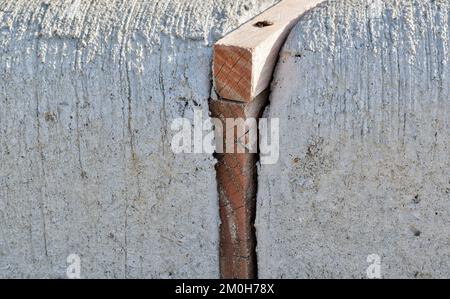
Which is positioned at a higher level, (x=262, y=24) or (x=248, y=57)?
(x=262, y=24)

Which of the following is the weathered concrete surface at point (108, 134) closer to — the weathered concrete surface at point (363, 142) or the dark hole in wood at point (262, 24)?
the dark hole in wood at point (262, 24)

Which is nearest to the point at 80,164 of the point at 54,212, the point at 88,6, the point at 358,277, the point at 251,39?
the point at 54,212

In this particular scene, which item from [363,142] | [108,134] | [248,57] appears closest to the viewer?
[248,57]

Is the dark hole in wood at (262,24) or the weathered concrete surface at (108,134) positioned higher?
the dark hole in wood at (262,24)

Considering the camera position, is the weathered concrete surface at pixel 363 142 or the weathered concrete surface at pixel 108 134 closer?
the weathered concrete surface at pixel 363 142

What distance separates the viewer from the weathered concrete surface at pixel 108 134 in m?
2.26

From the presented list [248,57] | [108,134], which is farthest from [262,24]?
[108,134]

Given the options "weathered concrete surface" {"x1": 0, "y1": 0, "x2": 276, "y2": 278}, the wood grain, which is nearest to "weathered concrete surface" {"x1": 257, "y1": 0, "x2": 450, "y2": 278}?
the wood grain

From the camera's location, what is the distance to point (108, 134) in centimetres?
229

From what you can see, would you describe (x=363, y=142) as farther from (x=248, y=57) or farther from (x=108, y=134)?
(x=108, y=134)

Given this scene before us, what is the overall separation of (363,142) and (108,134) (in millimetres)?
739

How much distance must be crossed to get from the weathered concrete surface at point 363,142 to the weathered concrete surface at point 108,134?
0.75ft

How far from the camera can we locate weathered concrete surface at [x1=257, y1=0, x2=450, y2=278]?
2.15 metres

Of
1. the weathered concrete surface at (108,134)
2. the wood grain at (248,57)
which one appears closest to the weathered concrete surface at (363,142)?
the wood grain at (248,57)
